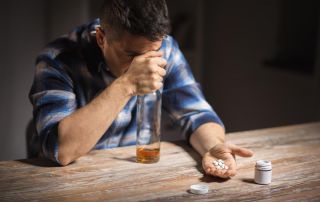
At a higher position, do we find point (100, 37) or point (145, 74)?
point (100, 37)

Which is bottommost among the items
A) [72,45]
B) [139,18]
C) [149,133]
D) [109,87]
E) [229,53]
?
[229,53]

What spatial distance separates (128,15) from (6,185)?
26.3 inches

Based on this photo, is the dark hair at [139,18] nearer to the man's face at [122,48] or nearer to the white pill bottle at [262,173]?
the man's face at [122,48]

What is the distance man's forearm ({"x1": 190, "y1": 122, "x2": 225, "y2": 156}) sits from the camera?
69.7 inches

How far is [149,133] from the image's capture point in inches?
64.0

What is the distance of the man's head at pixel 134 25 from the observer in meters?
1.63

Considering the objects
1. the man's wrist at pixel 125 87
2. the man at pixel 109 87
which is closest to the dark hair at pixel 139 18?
the man at pixel 109 87

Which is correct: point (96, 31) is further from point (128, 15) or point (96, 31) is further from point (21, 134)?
point (21, 134)

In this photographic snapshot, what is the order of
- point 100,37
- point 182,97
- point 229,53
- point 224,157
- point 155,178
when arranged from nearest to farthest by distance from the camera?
point 155,178 < point 224,157 < point 100,37 < point 182,97 < point 229,53

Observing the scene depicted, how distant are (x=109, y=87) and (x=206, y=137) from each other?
0.42 m

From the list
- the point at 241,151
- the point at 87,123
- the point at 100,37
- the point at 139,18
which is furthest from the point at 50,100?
the point at 241,151

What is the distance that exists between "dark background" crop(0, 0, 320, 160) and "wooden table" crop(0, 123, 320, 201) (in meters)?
1.72

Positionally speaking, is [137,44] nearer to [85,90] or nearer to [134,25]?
[134,25]

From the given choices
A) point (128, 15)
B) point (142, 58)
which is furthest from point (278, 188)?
point (128, 15)
